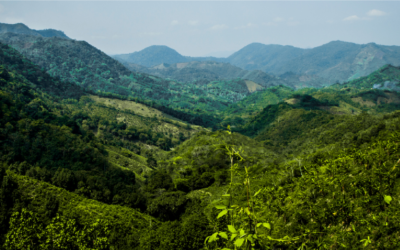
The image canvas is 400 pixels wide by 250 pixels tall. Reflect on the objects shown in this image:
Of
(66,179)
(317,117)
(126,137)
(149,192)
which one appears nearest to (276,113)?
(317,117)

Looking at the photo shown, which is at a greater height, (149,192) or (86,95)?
(86,95)

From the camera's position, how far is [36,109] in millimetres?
80688

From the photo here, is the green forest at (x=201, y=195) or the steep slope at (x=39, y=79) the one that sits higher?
the steep slope at (x=39, y=79)

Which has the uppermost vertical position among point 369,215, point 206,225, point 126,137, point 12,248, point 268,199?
point 369,215

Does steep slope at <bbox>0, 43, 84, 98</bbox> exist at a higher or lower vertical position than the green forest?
higher

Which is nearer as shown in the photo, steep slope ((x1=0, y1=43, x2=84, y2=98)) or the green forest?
the green forest

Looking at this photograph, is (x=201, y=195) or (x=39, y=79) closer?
(x=201, y=195)

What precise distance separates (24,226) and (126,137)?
9496 centimetres

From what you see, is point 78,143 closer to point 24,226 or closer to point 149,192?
point 149,192

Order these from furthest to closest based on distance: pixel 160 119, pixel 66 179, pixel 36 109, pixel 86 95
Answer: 1. pixel 86 95
2. pixel 160 119
3. pixel 36 109
4. pixel 66 179

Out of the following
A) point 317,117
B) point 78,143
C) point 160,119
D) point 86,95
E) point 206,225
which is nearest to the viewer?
point 206,225

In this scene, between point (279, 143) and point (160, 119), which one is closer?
A: point (279, 143)

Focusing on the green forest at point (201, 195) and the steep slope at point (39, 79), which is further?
the steep slope at point (39, 79)

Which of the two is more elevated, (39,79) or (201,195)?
(39,79)
